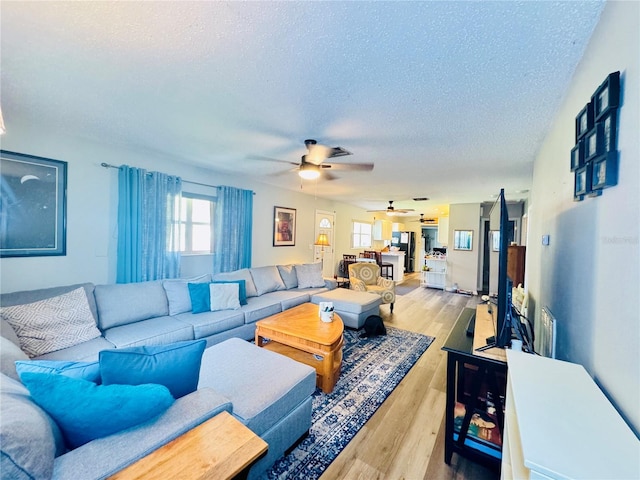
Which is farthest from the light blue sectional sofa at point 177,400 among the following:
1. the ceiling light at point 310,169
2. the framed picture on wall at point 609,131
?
the framed picture on wall at point 609,131

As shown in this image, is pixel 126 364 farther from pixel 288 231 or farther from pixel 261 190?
pixel 288 231

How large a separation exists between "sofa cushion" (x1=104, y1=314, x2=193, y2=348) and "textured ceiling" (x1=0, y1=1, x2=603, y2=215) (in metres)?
1.97

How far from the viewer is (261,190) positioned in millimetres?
4965

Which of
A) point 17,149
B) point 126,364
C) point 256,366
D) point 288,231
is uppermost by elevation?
point 17,149

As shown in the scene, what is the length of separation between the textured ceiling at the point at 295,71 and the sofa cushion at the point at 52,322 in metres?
1.62

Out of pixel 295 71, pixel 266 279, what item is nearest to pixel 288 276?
pixel 266 279

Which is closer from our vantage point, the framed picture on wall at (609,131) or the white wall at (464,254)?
the framed picture on wall at (609,131)

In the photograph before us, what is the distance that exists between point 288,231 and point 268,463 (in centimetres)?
438

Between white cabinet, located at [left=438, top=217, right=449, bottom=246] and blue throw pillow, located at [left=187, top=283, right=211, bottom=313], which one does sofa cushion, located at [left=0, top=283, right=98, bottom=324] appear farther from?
white cabinet, located at [left=438, top=217, right=449, bottom=246]

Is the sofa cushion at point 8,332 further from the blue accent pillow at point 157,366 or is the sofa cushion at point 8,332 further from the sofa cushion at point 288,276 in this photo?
the sofa cushion at point 288,276

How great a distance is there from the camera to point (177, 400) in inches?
47.6

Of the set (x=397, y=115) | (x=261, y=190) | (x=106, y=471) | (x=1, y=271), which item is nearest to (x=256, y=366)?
(x=106, y=471)

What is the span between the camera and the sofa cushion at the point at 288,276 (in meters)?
4.72

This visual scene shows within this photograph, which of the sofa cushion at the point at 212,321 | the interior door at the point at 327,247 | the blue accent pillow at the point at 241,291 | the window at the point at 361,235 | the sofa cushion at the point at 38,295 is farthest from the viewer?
the window at the point at 361,235
